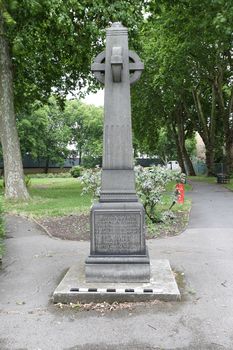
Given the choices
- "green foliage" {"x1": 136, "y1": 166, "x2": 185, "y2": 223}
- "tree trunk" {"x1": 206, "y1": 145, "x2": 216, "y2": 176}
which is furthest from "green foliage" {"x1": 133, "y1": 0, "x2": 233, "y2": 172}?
"green foliage" {"x1": 136, "y1": 166, "x2": 185, "y2": 223}

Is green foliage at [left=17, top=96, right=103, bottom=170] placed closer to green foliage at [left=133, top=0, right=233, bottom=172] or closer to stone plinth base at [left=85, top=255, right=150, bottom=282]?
green foliage at [left=133, top=0, right=233, bottom=172]

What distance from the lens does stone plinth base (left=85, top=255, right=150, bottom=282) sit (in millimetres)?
5746

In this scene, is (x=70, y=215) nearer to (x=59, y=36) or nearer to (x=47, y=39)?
(x=59, y=36)

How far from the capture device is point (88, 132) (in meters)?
59.3

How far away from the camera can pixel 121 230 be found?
5828 millimetres

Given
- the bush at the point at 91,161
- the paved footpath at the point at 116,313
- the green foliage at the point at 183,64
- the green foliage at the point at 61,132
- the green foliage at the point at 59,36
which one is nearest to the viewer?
the paved footpath at the point at 116,313

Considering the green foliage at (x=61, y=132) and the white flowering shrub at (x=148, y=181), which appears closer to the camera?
the white flowering shrub at (x=148, y=181)

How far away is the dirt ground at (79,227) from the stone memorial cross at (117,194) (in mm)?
3801

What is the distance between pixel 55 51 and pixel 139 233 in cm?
1497

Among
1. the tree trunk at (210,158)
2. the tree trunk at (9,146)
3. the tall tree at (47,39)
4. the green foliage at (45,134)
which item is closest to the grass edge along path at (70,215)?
the tree trunk at (9,146)

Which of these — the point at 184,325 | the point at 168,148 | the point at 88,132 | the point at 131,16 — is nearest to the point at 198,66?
the point at 131,16

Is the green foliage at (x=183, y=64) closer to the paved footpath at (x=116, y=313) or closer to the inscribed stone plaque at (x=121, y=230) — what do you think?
the paved footpath at (x=116, y=313)

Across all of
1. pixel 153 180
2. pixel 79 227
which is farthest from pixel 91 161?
pixel 153 180

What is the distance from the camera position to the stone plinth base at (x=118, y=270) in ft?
18.9
